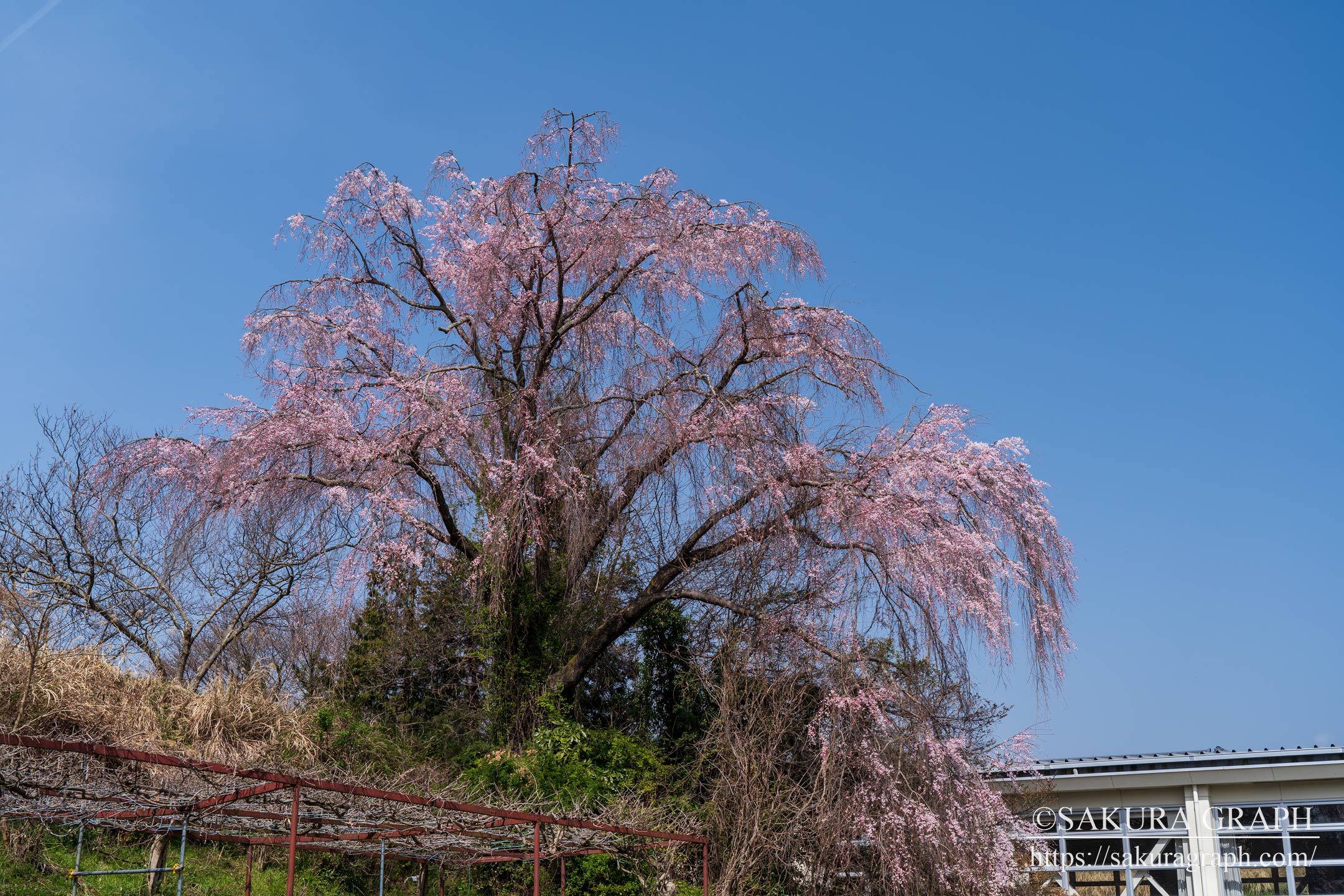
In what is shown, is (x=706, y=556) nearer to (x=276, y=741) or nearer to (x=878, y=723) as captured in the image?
(x=878, y=723)

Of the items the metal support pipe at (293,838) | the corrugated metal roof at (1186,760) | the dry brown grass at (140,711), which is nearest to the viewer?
the metal support pipe at (293,838)

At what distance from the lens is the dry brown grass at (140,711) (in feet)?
39.4

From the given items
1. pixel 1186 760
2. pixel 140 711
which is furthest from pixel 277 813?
pixel 1186 760

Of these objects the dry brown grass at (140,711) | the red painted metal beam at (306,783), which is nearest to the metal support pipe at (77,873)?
the dry brown grass at (140,711)

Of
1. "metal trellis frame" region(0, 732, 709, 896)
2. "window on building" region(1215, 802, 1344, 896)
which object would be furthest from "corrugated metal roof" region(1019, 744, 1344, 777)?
"metal trellis frame" region(0, 732, 709, 896)

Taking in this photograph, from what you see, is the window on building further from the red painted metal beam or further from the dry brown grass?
the dry brown grass

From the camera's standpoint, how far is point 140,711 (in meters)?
13.3

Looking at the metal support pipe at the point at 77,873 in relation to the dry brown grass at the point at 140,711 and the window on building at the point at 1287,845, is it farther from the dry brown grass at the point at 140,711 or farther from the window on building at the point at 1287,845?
the window on building at the point at 1287,845

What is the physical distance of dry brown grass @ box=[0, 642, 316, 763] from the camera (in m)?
12.0

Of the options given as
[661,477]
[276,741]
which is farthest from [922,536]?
[276,741]

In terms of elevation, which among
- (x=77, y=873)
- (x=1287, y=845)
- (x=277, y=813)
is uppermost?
(x=277, y=813)

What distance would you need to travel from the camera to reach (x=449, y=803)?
30.3 feet

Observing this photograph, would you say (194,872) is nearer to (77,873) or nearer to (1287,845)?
(77,873)

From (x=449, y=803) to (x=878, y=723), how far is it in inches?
226
